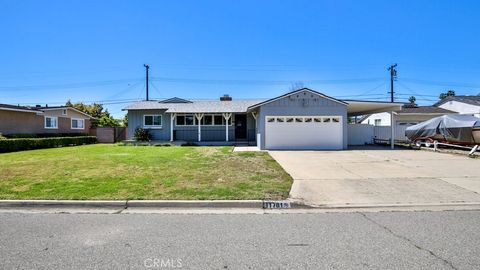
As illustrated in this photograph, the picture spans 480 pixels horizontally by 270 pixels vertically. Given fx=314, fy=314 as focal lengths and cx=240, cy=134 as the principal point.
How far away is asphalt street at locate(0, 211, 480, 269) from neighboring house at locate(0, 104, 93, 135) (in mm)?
22733

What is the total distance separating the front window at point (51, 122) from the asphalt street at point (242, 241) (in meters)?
26.0

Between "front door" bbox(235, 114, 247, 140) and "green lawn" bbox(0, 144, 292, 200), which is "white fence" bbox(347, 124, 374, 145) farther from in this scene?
"green lawn" bbox(0, 144, 292, 200)

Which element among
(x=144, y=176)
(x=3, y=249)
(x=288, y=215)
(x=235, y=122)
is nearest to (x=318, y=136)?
(x=235, y=122)

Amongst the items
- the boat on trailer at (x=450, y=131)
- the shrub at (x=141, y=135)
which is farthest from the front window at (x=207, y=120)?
the boat on trailer at (x=450, y=131)

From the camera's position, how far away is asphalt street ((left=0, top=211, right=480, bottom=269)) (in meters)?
3.54

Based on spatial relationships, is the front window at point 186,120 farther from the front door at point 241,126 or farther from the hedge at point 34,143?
the hedge at point 34,143

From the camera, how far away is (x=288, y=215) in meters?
5.68

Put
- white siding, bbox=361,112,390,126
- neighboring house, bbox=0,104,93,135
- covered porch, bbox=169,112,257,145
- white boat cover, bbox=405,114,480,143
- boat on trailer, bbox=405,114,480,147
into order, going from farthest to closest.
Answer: white siding, bbox=361,112,390,126
covered porch, bbox=169,112,257,145
neighboring house, bbox=0,104,93,135
white boat cover, bbox=405,114,480,143
boat on trailer, bbox=405,114,480,147

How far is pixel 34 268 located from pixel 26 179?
20.5 feet

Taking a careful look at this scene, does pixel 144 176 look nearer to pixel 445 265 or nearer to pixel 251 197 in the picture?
pixel 251 197

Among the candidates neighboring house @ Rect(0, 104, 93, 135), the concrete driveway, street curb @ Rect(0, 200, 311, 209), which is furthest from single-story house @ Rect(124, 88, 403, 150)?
street curb @ Rect(0, 200, 311, 209)

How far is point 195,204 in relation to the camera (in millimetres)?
6227

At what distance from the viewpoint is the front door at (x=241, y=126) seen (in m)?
25.3

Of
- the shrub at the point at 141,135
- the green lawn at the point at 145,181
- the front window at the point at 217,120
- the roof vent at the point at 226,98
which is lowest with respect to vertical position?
the green lawn at the point at 145,181
